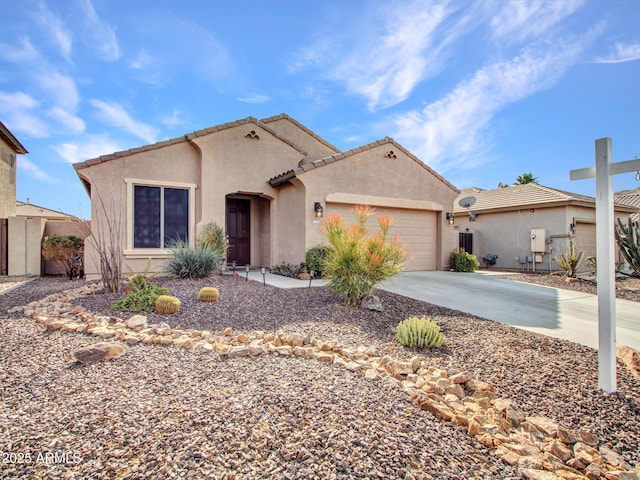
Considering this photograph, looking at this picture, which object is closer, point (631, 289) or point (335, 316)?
point (335, 316)

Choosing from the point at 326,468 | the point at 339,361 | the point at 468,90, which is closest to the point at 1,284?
the point at 339,361

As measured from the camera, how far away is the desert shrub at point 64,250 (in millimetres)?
10344

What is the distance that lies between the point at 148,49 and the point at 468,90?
9.41 metres

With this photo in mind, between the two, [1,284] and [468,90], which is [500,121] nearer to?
[468,90]

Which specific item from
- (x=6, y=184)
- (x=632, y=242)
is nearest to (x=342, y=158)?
(x=632, y=242)

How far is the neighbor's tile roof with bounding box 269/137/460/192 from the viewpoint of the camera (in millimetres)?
10617

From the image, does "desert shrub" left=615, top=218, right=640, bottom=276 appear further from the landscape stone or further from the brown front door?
the landscape stone

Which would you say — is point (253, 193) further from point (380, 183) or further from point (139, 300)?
point (139, 300)

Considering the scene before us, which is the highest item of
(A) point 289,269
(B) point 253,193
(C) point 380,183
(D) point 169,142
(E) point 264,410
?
(D) point 169,142

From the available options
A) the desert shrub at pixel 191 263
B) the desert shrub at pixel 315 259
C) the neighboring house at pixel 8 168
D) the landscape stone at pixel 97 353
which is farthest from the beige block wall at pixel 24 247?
the landscape stone at pixel 97 353

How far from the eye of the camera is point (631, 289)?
9.37 meters

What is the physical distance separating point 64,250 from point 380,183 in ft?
33.9

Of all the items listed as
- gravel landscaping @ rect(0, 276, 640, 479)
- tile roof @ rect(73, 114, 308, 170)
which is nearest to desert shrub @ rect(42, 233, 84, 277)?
tile roof @ rect(73, 114, 308, 170)

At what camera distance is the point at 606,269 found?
332 centimetres
